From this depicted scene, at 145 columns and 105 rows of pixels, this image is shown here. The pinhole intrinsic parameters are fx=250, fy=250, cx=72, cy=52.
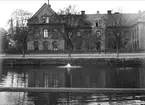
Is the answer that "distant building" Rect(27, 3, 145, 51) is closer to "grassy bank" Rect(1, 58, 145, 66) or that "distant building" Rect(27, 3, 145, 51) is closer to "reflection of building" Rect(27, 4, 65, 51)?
"reflection of building" Rect(27, 4, 65, 51)

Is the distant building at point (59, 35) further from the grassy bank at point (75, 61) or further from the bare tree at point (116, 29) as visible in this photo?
the grassy bank at point (75, 61)

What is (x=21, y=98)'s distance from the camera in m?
10.1

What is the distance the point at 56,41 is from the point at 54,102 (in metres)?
53.9

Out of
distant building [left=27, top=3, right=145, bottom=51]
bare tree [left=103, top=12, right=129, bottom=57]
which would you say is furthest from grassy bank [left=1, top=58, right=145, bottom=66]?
bare tree [left=103, top=12, right=129, bottom=57]

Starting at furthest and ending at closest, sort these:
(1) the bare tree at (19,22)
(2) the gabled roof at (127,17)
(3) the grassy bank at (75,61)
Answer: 1. (2) the gabled roof at (127,17)
2. (1) the bare tree at (19,22)
3. (3) the grassy bank at (75,61)

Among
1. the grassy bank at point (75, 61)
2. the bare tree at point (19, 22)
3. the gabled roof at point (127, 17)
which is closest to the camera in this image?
the grassy bank at point (75, 61)

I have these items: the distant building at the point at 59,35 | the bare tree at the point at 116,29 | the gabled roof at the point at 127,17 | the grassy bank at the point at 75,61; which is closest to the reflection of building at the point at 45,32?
the distant building at the point at 59,35

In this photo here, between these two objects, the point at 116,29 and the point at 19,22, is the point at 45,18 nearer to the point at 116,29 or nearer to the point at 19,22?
the point at 19,22

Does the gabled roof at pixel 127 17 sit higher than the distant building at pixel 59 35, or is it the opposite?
the gabled roof at pixel 127 17

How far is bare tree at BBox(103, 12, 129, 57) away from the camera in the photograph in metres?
62.9

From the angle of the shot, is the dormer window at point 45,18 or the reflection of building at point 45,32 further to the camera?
the dormer window at point 45,18

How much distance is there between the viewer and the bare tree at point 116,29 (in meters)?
62.9

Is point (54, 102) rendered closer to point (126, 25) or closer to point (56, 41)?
point (56, 41)

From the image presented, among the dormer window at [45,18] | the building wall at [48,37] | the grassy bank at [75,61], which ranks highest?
the dormer window at [45,18]
